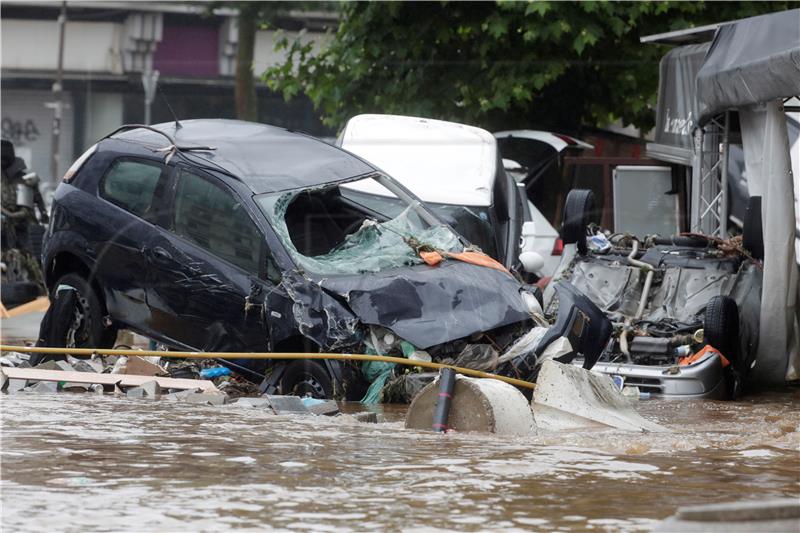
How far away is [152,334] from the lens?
10969 mm

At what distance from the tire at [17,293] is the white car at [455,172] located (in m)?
5.27

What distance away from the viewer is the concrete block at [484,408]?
326 inches

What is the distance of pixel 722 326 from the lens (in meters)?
11.6

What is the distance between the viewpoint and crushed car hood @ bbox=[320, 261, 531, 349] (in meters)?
9.53

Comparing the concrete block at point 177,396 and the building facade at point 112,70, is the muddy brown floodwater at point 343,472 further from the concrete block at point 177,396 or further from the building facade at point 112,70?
the building facade at point 112,70

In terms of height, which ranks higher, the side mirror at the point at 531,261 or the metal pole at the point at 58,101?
the metal pole at the point at 58,101

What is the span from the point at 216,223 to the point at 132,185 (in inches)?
42.1

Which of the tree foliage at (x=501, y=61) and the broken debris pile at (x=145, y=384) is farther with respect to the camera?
the tree foliage at (x=501, y=61)

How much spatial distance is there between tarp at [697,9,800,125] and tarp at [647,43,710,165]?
358cm

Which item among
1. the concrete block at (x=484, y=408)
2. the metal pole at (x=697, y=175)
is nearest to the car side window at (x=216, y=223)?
the concrete block at (x=484, y=408)

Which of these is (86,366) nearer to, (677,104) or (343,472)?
(343,472)

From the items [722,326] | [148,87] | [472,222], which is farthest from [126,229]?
[148,87]

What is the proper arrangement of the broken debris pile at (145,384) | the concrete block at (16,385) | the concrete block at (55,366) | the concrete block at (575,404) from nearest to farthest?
the concrete block at (575,404), the broken debris pile at (145,384), the concrete block at (16,385), the concrete block at (55,366)

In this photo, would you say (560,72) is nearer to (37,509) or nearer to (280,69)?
(280,69)
